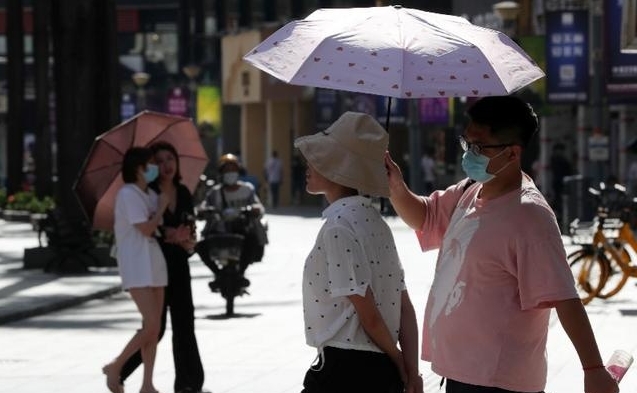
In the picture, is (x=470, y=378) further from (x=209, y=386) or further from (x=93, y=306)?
(x=93, y=306)

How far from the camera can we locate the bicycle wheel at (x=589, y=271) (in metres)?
20.4

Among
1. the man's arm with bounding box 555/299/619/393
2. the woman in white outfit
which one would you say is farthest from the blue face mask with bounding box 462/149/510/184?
the woman in white outfit

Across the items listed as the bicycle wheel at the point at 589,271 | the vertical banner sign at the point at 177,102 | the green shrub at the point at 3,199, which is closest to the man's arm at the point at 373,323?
the bicycle wheel at the point at 589,271

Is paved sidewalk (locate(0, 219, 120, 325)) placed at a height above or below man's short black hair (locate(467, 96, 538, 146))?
below

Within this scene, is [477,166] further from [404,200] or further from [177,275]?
[177,275]

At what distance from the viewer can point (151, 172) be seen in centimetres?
1192

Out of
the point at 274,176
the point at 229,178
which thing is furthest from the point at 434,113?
the point at 229,178

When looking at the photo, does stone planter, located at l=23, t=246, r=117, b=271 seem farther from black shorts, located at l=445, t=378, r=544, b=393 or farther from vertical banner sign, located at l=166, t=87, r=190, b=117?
vertical banner sign, located at l=166, t=87, r=190, b=117

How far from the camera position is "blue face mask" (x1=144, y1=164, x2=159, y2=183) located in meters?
11.9

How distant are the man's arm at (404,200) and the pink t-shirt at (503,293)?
0.47 meters

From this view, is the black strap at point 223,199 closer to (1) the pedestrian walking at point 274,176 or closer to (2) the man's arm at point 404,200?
(2) the man's arm at point 404,200

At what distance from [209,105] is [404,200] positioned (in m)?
65.3

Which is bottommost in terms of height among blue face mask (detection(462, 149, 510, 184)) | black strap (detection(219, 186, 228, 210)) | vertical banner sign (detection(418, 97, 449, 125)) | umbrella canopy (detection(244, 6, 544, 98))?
vertical banner sign (detection(418, 97, 449, 125))

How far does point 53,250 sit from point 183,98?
40.9 metres
